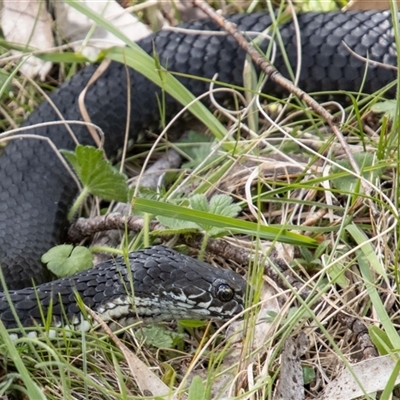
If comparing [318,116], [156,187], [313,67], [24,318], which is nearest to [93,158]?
[156,187]

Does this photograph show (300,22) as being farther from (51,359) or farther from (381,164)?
(51,359)

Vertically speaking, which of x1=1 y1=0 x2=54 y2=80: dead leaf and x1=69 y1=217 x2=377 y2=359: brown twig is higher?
x1=1 y1=0 x2=54 y2=80: dead leaf

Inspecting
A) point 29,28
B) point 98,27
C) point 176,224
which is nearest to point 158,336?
point 176,224

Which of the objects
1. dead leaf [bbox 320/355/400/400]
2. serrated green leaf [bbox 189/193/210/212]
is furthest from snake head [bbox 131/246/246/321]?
dead leaf [bbox 320/355/400/400]

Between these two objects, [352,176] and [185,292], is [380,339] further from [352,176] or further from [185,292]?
[352,176]

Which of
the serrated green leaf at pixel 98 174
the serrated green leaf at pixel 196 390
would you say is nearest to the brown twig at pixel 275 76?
the serrated green leaf at pixel 98 174

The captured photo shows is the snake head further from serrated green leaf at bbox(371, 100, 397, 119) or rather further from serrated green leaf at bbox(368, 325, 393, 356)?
serrated green leaf at bbox(371, 100, 397, 119)

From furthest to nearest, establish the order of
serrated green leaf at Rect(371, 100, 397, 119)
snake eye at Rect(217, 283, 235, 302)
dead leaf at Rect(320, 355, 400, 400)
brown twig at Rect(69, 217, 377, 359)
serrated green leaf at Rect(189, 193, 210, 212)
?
serrated green leaf at Rect(371, 100, 397, 119), serrated green leaf at Rect(189, 193, 210, 212), snake eye at Rect(217, 283, 235, 302), brown twig at Rect(69, 217, 377, 359), dead leaf at Rect(320, 355, 400, 400)

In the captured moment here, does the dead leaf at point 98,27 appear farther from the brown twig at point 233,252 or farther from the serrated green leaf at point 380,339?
the serrated green leaf at point 380,339
